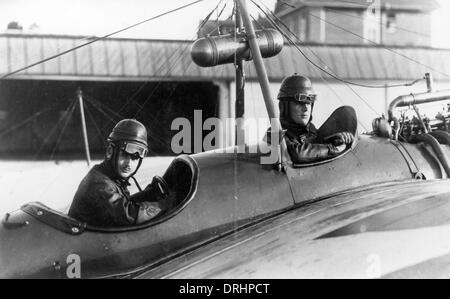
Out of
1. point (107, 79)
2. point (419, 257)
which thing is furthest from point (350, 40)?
point (419, 257)

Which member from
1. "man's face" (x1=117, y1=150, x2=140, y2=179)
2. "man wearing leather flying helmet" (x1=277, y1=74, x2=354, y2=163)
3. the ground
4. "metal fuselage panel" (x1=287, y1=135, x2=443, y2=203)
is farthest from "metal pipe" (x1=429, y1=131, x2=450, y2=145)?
the ground

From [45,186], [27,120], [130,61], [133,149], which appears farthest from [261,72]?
[27,120]

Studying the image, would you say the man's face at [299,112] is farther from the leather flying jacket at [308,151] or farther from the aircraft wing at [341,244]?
the aircraft wing at [341,244]

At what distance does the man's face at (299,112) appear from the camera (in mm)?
4738

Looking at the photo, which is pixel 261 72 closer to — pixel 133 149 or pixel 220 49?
pixel 220 49

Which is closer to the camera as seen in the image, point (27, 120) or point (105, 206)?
point (105, 206)

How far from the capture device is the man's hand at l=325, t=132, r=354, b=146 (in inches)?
177

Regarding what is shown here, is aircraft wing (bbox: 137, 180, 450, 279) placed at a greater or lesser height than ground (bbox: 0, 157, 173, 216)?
greater

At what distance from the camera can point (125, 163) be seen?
395 cm

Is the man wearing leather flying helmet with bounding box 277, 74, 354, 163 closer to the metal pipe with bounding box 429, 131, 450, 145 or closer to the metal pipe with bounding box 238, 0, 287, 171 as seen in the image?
the metal pipe with bounding box 238, 0, 287, 171

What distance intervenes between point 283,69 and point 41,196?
5807 mm

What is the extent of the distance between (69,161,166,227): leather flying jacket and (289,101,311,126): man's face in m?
1.57

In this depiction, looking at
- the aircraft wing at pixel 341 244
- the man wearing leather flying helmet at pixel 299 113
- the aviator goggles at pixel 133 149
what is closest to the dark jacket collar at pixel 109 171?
the aviator goggles at pixel 133 149

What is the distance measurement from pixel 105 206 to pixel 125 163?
14.3 inches
